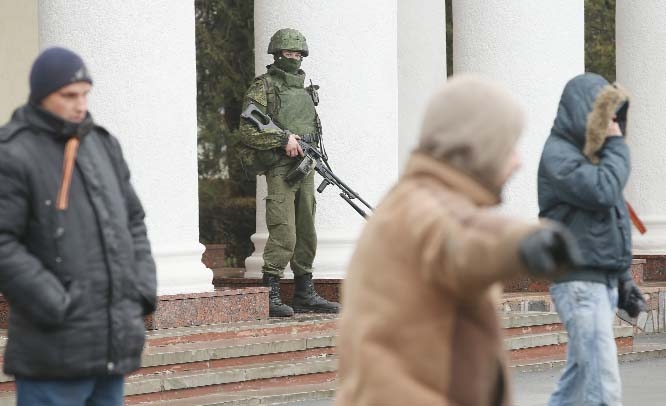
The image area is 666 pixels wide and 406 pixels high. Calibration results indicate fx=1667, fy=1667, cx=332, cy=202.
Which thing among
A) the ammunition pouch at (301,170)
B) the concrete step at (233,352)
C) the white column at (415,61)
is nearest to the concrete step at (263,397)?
the concrete step at (233,352)

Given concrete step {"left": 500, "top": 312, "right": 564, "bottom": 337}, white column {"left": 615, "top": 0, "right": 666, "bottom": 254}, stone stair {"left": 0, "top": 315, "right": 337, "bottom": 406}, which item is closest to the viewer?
stone stair {"left": 0, "top": 315, "right": 337, "bottom": 406}

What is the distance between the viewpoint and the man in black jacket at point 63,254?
519cm

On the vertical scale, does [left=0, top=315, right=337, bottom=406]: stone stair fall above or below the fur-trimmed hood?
below

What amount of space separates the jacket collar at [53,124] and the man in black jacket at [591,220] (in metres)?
2.54

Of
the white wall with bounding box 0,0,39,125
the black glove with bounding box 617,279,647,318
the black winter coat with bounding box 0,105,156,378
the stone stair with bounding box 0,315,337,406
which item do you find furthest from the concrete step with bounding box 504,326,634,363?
the black winter coat with bounding box 0,105,156,378

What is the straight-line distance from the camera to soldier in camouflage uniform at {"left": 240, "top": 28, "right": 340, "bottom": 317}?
12.0m

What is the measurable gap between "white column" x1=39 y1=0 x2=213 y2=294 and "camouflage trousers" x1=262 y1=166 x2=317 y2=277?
0.61 meters

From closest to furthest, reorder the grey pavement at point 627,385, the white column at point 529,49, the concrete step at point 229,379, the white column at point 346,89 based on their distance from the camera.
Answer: the concrete step at point 229,379 → the grey pavement at point 627,385 → the white column at point 346,89 → the white column at point 529,49

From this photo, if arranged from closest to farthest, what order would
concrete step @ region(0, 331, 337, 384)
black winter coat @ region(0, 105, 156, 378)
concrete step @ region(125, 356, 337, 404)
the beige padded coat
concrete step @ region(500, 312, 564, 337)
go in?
the beige padded coat, black winter coat @ region(0, 105, 156, 378), concrete step @ region(125, 356, 337, 404), concrete step @ region(0, 331, 337, 384), concrete step @ region(500, 312, 564, 337)

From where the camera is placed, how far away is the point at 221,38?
25.1 metres

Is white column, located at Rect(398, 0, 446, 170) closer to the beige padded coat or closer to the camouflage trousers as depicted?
the camouflage trousers

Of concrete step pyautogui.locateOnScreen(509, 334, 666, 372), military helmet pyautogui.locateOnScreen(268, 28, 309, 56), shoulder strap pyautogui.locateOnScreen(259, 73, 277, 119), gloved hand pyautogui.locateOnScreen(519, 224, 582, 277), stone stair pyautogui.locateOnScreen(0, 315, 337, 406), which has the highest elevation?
military helmet pyautogui.locateOnScreen(268, 28, 309, 56)

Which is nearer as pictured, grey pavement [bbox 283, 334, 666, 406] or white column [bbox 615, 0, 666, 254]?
grey pavement [bbox 283, 334, 666, 406]

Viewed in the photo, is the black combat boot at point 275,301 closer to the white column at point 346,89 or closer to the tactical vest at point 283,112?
the tactical vest at point 283,112
